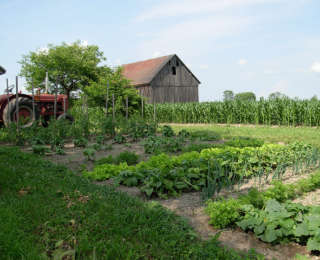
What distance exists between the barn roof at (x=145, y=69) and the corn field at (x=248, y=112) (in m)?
8.70

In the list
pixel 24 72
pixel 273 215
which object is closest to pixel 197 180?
pixel 273 215

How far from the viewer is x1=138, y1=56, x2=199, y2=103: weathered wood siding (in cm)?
3266

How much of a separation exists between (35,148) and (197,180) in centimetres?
443

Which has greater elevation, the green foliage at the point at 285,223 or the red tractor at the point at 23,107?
the red tractor at the point at 23,107

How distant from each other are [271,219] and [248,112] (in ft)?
54.9

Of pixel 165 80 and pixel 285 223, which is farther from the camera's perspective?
pixel 165 80

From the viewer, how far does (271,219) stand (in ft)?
9.74

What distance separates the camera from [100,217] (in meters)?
3.24

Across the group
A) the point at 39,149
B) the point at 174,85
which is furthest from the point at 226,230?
the point at 174,85

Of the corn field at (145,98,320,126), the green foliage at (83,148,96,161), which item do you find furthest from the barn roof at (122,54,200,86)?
the green foliage at (83,148,96,161)

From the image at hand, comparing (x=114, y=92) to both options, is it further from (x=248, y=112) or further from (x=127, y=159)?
(x=127, y=159)

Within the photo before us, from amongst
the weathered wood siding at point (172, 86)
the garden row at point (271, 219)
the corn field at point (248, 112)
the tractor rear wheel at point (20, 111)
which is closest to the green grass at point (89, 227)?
the garden row at point (271, 219)

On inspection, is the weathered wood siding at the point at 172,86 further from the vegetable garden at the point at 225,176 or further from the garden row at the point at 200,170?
the garden row at the point at 200,170

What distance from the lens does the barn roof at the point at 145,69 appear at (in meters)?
32.7
